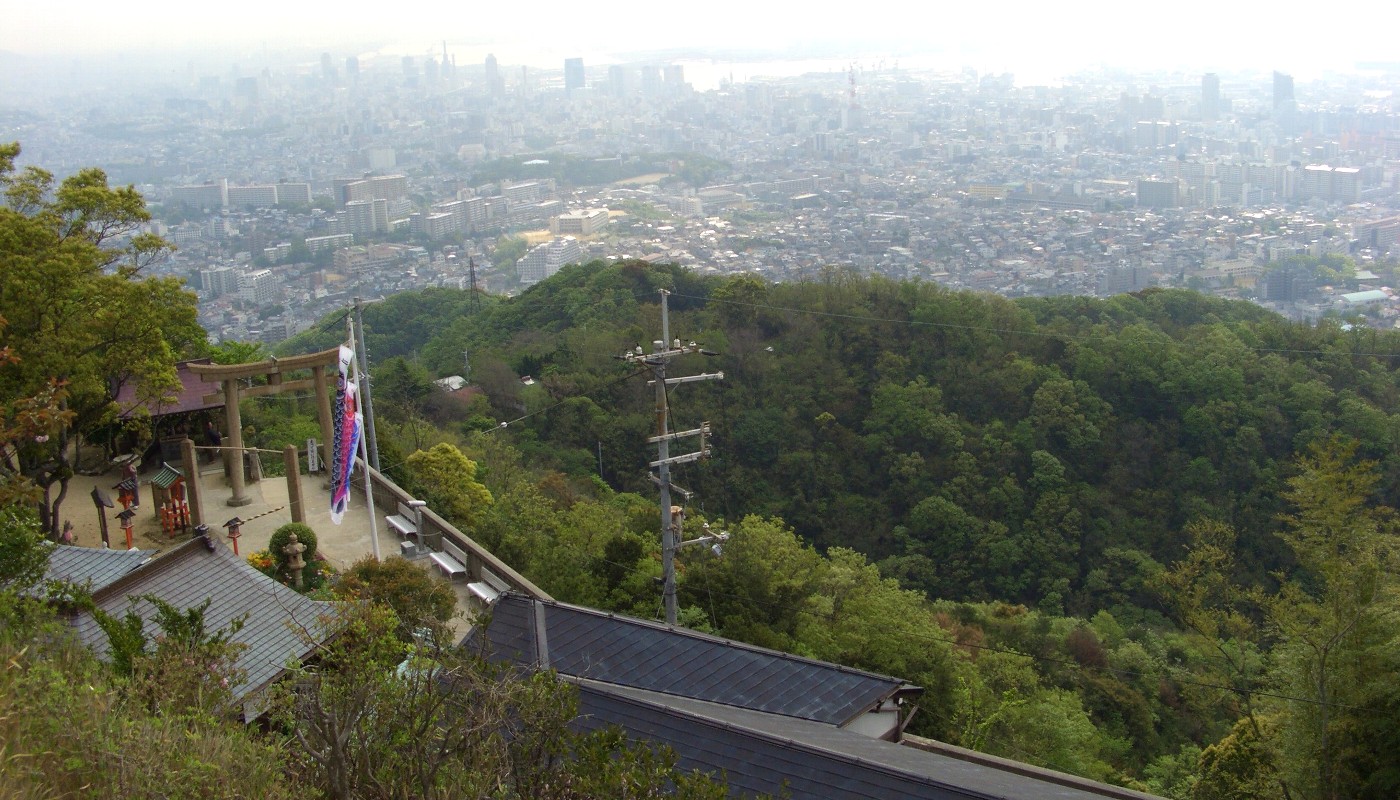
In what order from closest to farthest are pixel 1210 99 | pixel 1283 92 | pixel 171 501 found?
pixel 171 501, pixel 1283 92, pixel 1210 99

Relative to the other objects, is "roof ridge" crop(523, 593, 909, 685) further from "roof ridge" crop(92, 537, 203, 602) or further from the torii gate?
the torii gate

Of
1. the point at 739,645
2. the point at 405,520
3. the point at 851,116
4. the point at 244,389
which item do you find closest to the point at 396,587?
the point at 405,520

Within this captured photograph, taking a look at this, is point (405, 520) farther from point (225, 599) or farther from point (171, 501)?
point (225, 599)

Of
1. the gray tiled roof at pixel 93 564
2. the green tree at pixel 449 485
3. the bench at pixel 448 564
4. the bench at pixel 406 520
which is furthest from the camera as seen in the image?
the green tree at pixel 449 485

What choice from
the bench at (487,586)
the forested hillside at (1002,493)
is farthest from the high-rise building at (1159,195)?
the bench at (487,586)

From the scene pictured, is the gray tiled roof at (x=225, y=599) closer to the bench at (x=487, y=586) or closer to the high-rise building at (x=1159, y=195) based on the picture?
the bench at (x=487, y=586)

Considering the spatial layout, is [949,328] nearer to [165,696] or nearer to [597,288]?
[597,288]
